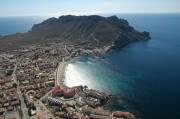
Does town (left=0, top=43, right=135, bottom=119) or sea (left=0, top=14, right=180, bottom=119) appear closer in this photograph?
town (left=0, top=43, right=135, bottom=119)

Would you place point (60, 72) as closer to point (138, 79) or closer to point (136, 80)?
point (136, 80)

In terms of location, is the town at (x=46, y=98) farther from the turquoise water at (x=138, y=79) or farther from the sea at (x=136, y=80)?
the turquoise water at (x=138, y=79)

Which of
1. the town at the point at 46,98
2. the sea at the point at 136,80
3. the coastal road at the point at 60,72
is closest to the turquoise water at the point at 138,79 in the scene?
the sea at the point at 136,80

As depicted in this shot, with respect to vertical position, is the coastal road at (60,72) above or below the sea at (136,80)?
above

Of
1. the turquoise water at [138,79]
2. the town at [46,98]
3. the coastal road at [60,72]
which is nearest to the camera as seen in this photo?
the town at [46,98]

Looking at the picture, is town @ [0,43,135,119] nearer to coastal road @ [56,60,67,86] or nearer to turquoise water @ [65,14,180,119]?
coastal road @ [56,60,67,86]

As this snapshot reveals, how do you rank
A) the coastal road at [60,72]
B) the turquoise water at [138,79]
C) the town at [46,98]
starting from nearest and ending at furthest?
the town at [46,98] < the turquoise water at [138,79] < the coastal road at [60,72]

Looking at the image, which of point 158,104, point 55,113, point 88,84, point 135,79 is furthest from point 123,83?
point 55,113

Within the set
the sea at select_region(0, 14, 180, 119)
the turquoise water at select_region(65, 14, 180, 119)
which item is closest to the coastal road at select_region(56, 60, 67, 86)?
the sea at select_region(0, 14, 180, 119)

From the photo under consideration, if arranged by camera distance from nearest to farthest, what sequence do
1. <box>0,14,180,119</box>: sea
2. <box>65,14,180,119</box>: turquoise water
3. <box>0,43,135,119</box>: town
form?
1. <box>0,43,135,119</box>: town
2. <box>0,14,180,119</box>: sea
3. <box>65,14,180,119</box>: turquoise water

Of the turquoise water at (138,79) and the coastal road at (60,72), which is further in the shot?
the coastal road at (60,72)

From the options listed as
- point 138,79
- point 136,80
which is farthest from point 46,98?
point 138,79

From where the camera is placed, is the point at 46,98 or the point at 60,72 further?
the point at 60,72
